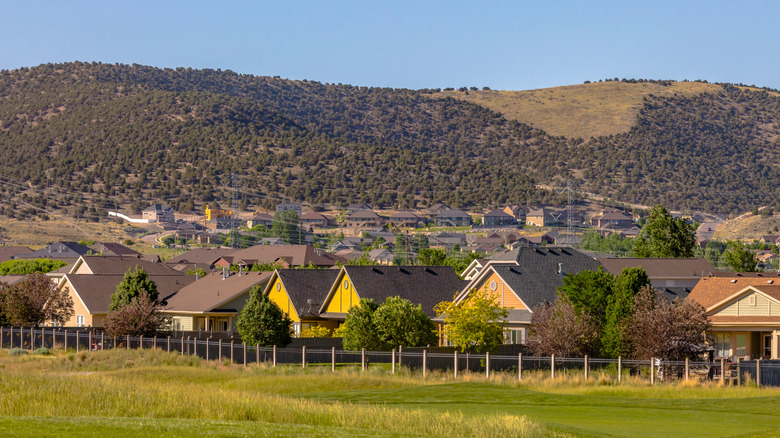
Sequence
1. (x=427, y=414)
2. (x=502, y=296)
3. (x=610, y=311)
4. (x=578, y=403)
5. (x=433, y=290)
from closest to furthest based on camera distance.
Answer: (x=427, y=414) → (x=578, y=403) → (x=610, y=311) → (x=502, y=296) → (x=433, y=290)

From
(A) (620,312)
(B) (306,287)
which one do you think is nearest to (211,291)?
(B) (306,287)

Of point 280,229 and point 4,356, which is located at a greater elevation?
point 280,229

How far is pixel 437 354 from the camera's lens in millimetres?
46281

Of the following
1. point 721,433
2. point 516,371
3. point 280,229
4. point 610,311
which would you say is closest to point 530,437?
point 721,433

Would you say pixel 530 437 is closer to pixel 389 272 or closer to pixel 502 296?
pixel 502 296

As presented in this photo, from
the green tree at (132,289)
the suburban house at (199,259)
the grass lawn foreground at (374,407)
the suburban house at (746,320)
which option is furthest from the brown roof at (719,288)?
the suburban house at (199,259)

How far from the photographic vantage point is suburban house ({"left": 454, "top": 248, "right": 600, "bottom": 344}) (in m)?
56.0

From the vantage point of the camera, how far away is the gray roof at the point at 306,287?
67938mm

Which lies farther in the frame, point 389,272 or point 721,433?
point 389,272

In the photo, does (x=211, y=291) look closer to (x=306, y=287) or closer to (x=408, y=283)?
(x=306, y=287)

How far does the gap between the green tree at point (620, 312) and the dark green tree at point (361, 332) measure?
1116 cm

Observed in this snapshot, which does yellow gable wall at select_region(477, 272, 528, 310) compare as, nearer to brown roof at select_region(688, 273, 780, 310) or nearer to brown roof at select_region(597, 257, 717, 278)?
brown roof at select_region(688, 273, 780, 310)

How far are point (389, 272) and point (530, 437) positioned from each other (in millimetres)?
47152

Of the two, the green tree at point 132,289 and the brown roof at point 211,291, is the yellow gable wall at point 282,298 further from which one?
the green tree at point 132,289
